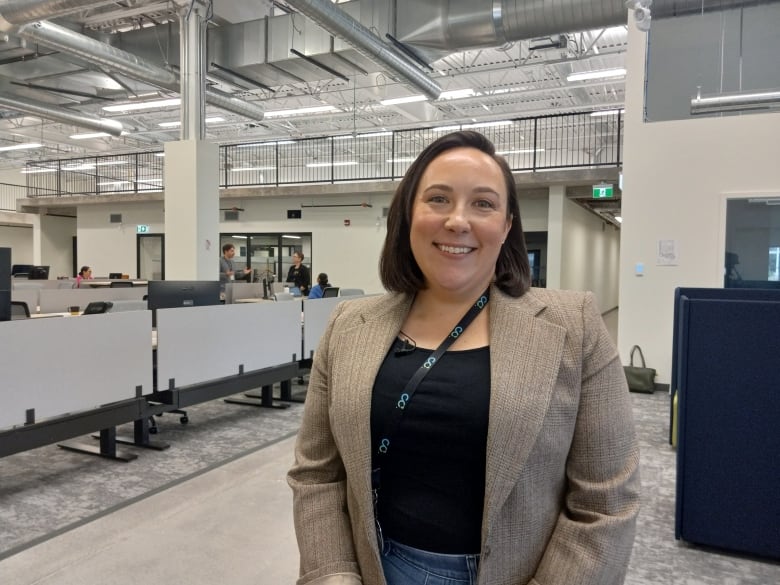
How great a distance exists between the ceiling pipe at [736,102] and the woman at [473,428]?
560 cm

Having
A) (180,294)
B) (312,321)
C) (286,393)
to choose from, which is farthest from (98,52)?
(286,393)

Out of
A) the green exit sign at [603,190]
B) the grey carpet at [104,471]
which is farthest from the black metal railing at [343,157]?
the grey carpet at [104,471]

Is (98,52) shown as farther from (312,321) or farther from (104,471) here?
(104,471)

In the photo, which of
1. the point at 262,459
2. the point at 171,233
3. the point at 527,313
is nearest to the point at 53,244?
the point at 171,233

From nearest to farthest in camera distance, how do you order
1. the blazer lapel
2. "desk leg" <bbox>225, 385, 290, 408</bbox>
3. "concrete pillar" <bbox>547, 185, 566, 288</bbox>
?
the blazer lapel → "desk leg" <bbox>225, 385, 290, 408</bbox> → "concrete pillar" <bbox>547, 185, 566, 288</bbox>

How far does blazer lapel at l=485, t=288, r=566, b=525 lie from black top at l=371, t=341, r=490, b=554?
0.03 meters

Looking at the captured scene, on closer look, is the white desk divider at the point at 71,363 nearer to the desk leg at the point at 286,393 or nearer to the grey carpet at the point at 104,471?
the grey carpet at the point at 104,471

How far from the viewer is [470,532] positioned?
105 centimetres

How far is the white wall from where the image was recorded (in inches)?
232

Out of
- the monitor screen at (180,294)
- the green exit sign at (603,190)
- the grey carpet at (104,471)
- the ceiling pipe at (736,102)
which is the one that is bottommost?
the grey carpet at (104,471)

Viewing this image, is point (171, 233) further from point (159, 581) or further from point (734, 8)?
point (734, 8)

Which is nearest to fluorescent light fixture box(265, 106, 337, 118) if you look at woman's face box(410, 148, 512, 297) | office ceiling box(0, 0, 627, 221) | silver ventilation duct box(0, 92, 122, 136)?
office ceiling box(0, 0, 627, 221)

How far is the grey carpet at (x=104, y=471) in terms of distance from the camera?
3152 mm

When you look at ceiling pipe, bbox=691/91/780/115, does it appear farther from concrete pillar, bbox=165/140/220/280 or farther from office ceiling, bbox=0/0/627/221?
concrete pillar, bbox=165/140/220/280
